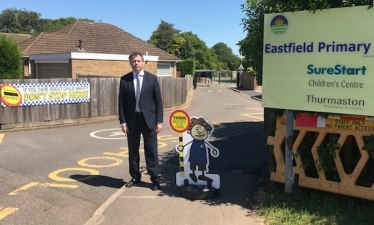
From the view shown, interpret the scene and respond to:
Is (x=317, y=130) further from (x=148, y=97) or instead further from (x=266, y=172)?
(x=148, y=97)

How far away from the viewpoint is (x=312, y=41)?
4.21 metres

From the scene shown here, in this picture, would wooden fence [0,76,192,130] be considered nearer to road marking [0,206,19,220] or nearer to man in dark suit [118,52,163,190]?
road marking [0,206,19,220]

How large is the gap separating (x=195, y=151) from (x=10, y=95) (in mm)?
8825

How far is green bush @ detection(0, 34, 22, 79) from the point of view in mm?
15984

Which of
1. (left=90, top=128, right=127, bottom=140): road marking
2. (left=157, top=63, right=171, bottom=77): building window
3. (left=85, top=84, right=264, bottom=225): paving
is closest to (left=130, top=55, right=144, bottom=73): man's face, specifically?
(left=85, top=84, right=264, bottom=225): paving

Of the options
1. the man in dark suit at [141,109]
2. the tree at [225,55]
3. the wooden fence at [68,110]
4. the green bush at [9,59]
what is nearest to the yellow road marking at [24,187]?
the man in dark suit at [141,109]

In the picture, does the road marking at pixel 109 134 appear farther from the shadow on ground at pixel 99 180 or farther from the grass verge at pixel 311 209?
the grass verge at pixel 311 209

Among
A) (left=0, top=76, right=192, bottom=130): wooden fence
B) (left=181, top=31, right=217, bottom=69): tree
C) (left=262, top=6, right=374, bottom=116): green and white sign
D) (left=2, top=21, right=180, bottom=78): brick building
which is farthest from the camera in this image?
(left=181, top=31, right=217, bottom=69): tree

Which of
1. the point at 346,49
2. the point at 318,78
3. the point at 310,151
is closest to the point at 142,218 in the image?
the point at 310,151

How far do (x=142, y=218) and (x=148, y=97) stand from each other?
1819 millimetres

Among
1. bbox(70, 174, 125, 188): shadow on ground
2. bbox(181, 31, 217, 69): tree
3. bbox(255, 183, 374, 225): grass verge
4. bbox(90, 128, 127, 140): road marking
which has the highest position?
bbox(181, 31, 217, 69): tree

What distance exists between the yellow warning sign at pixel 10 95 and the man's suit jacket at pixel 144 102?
25.0 feet

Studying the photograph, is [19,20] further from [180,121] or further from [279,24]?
[279,24]

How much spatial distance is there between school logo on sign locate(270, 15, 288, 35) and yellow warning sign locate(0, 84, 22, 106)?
9765mm
